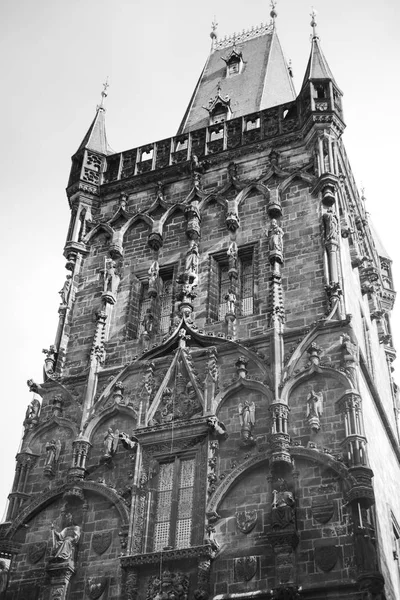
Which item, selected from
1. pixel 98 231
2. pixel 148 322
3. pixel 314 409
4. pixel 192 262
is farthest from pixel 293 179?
pixel 314 409

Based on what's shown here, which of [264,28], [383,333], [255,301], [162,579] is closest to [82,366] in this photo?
[255,301]

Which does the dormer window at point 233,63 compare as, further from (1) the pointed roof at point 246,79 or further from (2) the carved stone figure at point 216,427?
(2) the carved stone figure at point 216,427

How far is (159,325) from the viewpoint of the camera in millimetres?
21969

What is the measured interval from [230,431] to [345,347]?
9.88 ft

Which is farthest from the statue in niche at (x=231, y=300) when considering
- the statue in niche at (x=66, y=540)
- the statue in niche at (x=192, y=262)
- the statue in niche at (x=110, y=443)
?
the statue in niche at (x=66, y=540)

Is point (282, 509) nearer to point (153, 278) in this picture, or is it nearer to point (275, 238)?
point (275, 238)

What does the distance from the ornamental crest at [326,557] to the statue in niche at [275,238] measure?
7910 mm

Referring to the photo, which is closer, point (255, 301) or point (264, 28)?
point (255, 301)

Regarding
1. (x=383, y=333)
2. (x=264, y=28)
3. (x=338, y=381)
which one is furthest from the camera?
(x=264, y=28)

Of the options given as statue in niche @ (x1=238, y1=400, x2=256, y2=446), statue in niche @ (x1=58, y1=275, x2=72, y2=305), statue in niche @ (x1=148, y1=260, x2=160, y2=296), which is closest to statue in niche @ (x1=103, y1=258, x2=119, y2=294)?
statue in niche @ (x1=148, y1=260, x2=160, y2=296)

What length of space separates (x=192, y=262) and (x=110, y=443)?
532 centimetres

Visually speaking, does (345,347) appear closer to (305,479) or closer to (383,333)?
(305,479)

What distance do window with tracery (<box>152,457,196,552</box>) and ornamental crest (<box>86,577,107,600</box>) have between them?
1.21 metres

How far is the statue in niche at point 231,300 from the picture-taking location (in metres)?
20.9
